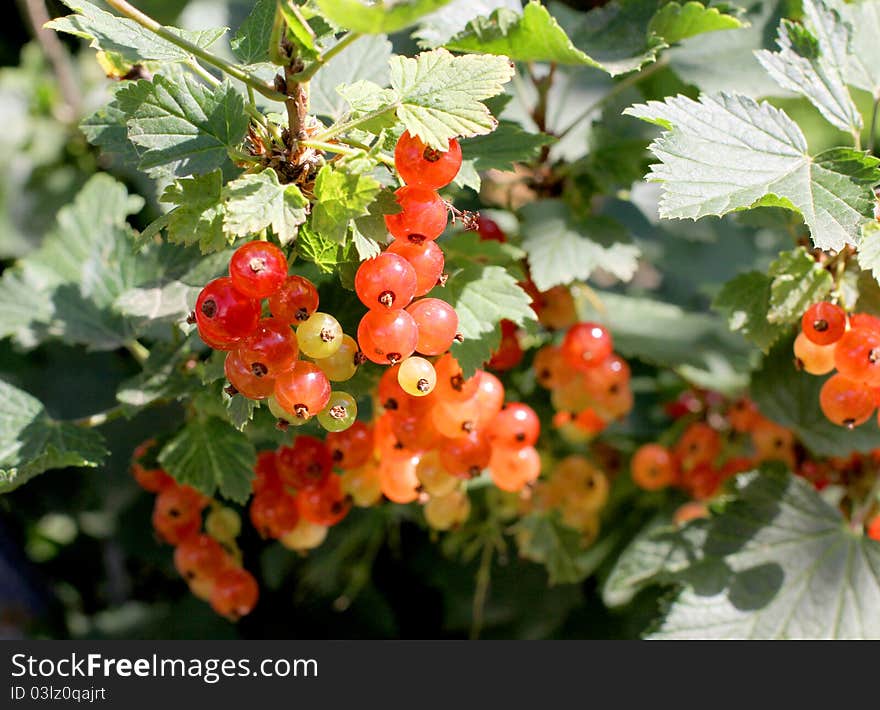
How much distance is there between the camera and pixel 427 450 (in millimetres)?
1022

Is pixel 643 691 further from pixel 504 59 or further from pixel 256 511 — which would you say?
pixel 504 59

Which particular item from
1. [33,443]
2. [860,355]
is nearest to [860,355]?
[860,355]

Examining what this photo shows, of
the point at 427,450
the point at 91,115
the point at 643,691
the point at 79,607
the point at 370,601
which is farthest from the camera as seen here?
the point at 79,607

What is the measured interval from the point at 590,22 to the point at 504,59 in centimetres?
41

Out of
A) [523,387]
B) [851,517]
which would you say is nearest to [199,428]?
[523,387]

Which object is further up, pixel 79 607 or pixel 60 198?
pixel 60 198

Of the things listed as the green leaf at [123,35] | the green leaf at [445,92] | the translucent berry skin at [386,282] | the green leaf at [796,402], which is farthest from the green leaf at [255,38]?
the green leaf at [796,402]

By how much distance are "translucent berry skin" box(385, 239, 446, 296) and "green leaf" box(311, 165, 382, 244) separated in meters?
0.05

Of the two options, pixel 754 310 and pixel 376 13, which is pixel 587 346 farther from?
pixel 376 13

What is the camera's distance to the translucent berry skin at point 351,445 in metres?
1.03

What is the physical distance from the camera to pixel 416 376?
2.73 ft

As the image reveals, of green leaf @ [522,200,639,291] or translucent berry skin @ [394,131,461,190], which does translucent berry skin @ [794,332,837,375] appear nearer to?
green leaf @ [522,200,639,291]

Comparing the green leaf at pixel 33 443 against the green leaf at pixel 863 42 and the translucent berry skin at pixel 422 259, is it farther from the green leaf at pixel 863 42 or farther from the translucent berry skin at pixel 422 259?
the green leaf at pixel 863 42

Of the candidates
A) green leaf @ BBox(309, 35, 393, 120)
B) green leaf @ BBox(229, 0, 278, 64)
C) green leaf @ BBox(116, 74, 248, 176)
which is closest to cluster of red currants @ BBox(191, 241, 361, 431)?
green leaf @ BBox(116, 74, 248, 176)
